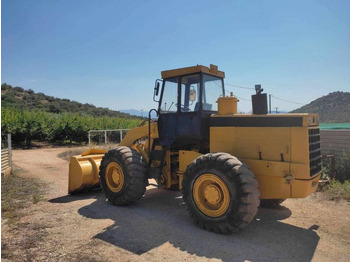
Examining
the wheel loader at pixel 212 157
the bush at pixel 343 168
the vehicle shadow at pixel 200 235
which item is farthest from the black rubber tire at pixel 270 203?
the bush at pixel 343 168

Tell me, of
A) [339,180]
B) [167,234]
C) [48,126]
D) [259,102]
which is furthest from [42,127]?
[259,102]

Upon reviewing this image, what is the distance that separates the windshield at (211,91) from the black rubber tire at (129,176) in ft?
6.38

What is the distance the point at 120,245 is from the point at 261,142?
2.95 meters

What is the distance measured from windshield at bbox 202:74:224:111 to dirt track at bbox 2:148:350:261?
2363mm

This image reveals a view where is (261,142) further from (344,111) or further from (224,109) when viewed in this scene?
(344,111)

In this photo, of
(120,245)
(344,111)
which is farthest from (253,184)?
(344,111)

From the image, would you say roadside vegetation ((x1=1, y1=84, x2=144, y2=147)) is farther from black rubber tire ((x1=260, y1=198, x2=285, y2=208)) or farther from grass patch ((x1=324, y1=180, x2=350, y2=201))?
grass patch ((x1=324, y1=180, x2=350, y2=201))

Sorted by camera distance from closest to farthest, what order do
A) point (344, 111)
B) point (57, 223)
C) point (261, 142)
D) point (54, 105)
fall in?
point (261, 142), point (57, 223), point (344, 111), point (54, 105)

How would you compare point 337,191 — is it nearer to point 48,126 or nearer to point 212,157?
point 212,157

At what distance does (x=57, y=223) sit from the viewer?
5605 millimetres

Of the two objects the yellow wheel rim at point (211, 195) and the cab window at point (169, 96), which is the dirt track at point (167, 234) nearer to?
the yellow wheel rim at point (211, 195)

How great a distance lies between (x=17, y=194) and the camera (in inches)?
306

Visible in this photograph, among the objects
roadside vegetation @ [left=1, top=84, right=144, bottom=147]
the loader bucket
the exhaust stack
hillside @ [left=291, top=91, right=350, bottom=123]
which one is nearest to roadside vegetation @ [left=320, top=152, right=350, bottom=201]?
the exhaust stack

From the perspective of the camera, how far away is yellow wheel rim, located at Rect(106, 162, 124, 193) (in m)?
6.67
